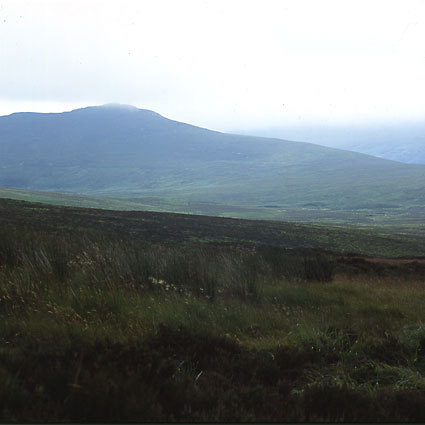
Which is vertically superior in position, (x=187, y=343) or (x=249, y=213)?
(x=187, y=343)

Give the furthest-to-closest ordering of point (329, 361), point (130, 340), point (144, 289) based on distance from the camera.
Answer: point (144, 289)
point (329, 361)
point (130, 340)

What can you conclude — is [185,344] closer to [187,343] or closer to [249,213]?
[187,343]

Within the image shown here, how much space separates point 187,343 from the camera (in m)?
4.45

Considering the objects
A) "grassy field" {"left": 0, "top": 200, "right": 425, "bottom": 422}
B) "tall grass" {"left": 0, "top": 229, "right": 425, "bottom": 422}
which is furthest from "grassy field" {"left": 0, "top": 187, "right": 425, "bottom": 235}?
"tall grass" {"left": 0, "top": 229, "right": 425, "bottom": 422}

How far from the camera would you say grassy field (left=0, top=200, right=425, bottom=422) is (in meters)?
3.04

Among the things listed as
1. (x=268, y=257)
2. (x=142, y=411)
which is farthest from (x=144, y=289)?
(x=268, y=257)

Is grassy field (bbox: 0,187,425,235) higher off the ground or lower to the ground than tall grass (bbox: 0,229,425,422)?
lower

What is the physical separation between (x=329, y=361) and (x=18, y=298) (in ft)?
13.4

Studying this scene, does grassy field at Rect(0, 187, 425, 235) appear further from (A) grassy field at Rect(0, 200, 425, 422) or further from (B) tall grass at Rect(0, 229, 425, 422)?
(B) tall grass at Rect(0, 229, 425, 422)

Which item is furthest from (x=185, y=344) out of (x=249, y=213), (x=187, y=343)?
(x=249, y=213)

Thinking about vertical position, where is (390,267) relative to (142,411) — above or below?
below

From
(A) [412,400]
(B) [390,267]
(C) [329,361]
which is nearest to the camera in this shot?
(A) [412,400]

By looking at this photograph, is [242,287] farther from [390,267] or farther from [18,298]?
[390,267]

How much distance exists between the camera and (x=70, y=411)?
2791mm
